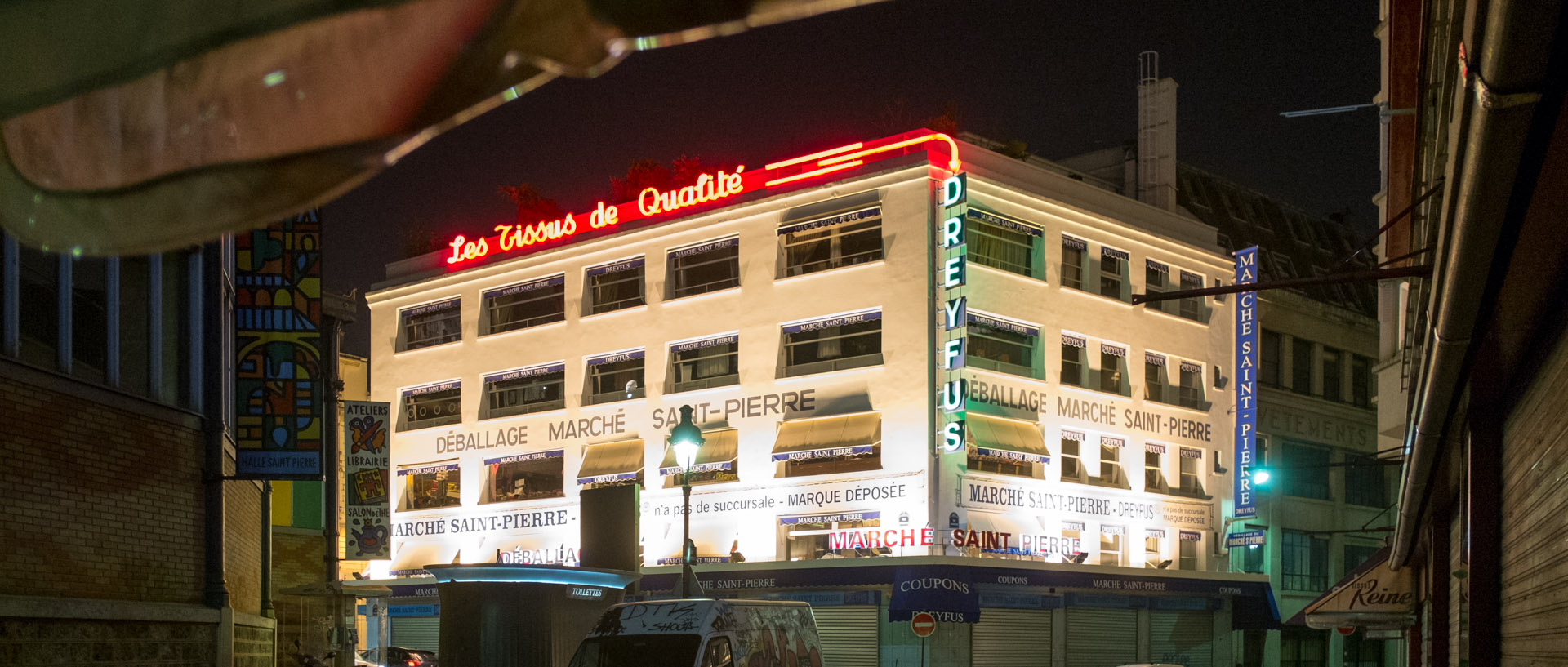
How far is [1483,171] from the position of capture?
178 inches

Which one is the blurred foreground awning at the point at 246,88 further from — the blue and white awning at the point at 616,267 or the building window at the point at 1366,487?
the building window at the point at 1366,487

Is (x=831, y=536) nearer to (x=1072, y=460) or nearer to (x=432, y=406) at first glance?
(x=1072, y=460)

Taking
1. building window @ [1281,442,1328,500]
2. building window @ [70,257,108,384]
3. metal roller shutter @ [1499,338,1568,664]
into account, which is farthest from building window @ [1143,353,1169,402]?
metal roller shutter @ [1499,338,1568,664]

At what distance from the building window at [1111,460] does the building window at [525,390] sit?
16.6m

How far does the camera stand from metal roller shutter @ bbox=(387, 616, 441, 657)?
4559 centimetres

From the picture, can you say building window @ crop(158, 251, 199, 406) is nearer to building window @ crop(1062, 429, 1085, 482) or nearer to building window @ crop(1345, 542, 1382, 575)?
building window @ crop(1062, 429, 1085, 482)

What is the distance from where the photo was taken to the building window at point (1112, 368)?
40562 millimetres

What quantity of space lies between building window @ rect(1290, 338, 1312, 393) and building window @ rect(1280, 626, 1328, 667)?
8460 millimetres

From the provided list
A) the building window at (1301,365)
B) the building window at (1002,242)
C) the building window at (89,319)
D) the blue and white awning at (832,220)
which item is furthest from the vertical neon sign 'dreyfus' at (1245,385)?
the building window at (89,319)

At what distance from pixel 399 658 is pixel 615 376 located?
409 inches

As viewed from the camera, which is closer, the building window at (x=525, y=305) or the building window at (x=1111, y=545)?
the building window at (x=1111, y=545)

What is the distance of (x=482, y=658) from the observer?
21.3 meters

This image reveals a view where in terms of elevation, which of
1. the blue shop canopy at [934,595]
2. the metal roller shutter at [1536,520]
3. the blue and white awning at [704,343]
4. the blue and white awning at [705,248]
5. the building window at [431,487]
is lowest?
the blue shop canopy at [934,595]

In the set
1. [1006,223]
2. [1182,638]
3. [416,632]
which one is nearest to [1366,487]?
[1182,638]
